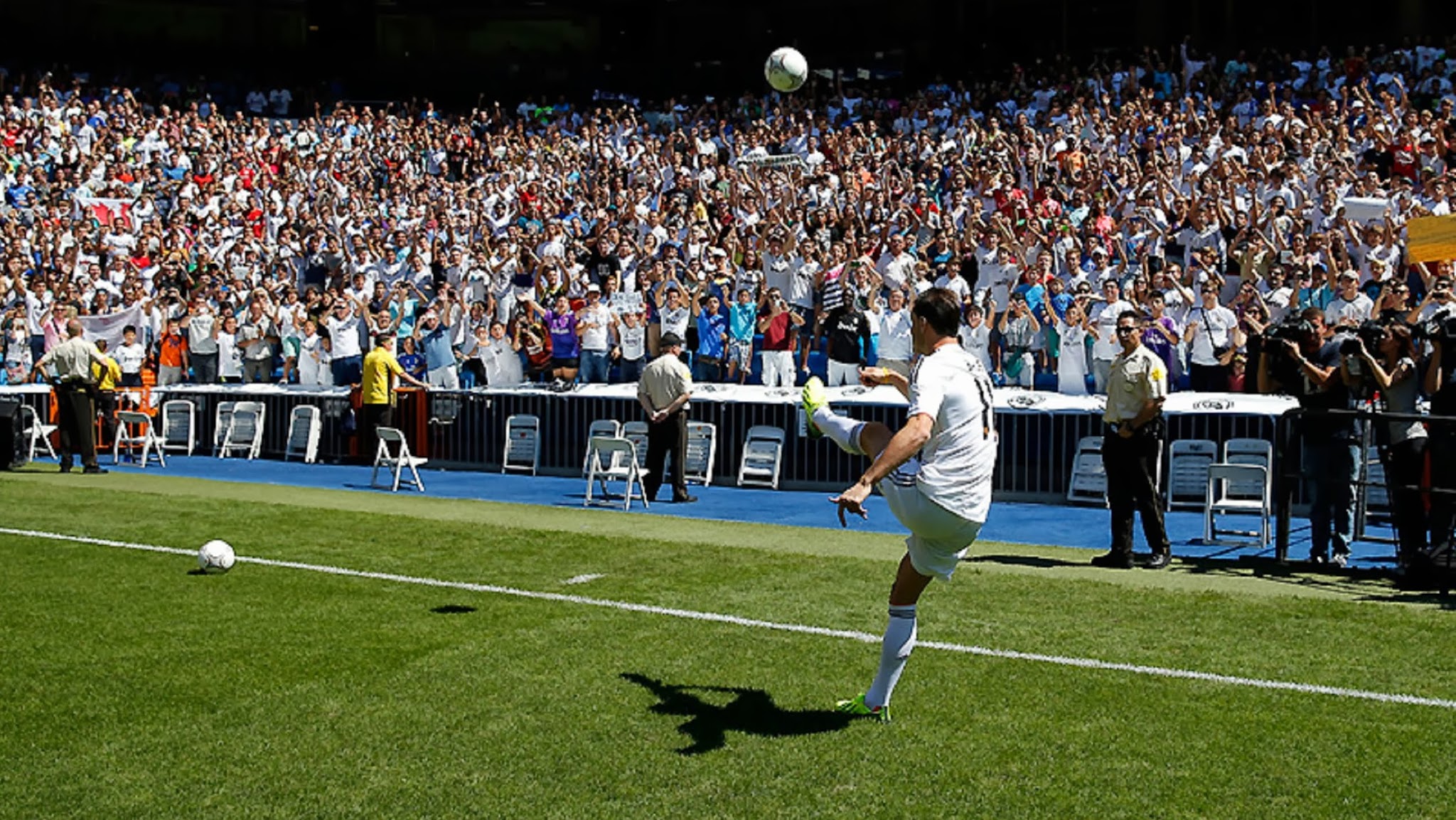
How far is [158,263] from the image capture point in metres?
30.1

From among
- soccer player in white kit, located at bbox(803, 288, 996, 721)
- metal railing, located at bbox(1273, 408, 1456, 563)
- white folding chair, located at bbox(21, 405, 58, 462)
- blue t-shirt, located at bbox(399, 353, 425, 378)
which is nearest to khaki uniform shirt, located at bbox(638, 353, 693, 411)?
blue t-shirt, located at bbox(399, 353, 425, 378)

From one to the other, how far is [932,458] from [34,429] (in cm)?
1869

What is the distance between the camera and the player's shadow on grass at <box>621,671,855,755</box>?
282 inches

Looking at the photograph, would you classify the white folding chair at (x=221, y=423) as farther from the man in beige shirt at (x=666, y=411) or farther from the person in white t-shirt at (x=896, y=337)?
the person in white t-shirt at (x=896, y=337)

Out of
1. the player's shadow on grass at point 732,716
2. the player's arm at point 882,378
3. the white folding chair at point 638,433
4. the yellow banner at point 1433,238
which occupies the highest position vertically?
the yellow banner at point 1433,238

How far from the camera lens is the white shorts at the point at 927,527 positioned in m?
7.03

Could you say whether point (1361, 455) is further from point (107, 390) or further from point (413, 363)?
point (107, 390)

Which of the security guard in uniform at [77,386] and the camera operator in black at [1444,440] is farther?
the security guard in uniform at [77,386]

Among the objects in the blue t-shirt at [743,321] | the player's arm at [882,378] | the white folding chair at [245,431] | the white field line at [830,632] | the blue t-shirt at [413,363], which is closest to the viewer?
the player's arm at [882,378]

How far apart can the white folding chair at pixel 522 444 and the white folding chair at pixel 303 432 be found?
11.6ft

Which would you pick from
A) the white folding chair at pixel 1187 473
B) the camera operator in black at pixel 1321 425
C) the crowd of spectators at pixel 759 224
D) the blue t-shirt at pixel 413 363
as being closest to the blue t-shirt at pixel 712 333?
the crowd of spectators at pixel 759 224

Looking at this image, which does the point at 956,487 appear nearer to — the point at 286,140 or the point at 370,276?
the point at 370,276

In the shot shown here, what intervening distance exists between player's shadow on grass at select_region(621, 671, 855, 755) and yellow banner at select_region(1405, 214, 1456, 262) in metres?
7.52

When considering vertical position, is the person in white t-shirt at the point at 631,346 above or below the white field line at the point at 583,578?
above
